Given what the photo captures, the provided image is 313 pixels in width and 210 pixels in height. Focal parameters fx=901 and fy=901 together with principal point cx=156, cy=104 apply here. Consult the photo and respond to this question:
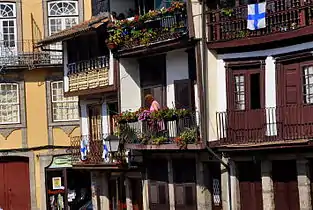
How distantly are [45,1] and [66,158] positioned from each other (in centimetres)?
678

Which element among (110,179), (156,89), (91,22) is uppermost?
(91,22)

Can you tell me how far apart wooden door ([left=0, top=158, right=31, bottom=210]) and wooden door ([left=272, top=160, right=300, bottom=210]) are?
60.4ft

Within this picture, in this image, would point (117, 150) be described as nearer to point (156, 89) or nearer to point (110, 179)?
point (156, 89)

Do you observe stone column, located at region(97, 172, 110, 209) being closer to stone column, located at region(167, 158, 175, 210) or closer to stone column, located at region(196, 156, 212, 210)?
stone column, located at region(167, 158, 175, 210)

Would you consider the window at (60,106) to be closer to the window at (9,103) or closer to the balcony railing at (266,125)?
the window at (9,103)

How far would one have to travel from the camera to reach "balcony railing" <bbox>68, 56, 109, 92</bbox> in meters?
28.5

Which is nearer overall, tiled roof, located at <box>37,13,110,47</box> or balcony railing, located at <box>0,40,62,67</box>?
tiled roof, located at <box>37,13,110,47</box>

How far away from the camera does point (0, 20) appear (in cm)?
3825

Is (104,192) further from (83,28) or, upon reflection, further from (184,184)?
(184,184)

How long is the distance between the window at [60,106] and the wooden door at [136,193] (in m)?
9.96

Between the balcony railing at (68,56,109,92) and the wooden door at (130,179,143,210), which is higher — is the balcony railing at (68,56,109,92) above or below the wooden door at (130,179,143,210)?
above

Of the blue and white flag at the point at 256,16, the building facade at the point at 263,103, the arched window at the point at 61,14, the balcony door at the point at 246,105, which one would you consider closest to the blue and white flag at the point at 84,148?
the building facade at the point at 263,103

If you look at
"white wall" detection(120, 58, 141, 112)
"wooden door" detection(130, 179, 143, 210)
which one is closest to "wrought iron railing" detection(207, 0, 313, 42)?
"white wall" detection(120, 58, 141, 112)

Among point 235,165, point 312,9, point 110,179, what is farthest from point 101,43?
point 312,9
